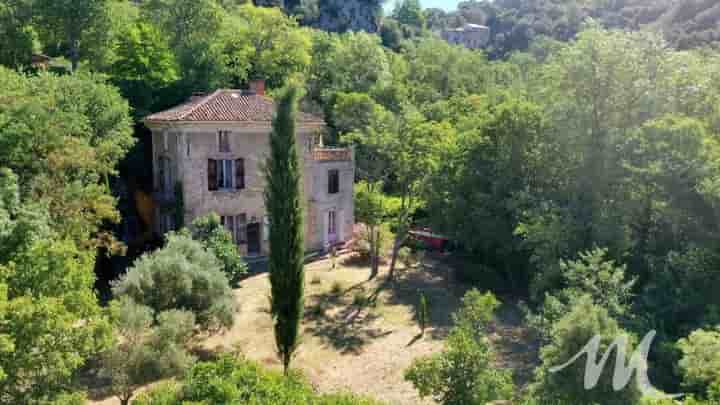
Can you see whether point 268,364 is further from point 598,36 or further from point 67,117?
point 598,36

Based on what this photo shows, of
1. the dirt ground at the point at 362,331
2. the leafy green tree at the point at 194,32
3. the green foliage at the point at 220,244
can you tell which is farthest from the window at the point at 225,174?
the leafy green tree at the point at 194,32

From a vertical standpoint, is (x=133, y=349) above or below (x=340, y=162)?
below

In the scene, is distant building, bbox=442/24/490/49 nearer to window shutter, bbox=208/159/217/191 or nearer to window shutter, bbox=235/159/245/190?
window shutter, bbox=235/159/245/190

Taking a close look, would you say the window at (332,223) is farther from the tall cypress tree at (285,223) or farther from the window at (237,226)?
the tall cypress tree at (285,223)

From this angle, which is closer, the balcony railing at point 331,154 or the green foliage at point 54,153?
the green foliage at point 54,153

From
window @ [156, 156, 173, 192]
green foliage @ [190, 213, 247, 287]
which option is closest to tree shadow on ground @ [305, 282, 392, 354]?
green foliage @ [190, 213, 247, 287]

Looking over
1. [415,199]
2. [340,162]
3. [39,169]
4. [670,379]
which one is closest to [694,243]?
[670,379]
